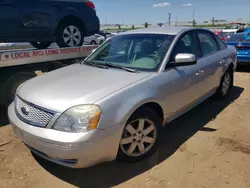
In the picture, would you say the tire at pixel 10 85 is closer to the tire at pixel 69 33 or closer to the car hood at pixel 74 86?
the tire at pixel 69 33

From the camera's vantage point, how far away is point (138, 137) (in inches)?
112

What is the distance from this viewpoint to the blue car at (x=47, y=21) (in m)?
4.52

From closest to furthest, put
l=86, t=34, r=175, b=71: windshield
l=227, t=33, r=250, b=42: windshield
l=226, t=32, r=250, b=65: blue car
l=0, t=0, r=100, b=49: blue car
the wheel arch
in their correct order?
Answer: the wheel arch
l=86, t=34, r=175, b=71: windshield
l=0, t=0, r=100, b=49: blue car
l=226, t=32, r=250, b=65: blue car
l=227, t=33, r=250, b=42: windshield

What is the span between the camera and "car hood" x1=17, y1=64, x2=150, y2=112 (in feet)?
8.05

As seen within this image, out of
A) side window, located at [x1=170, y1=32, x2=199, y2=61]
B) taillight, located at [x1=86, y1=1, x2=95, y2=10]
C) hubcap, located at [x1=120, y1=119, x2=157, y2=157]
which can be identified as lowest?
hubcap, located at [x1=120, y1=119, x2=157, y2=157]

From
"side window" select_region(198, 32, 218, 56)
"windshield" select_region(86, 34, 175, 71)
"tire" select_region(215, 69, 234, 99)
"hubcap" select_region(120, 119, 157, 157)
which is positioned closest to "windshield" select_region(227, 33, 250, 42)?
"tire" select_region(215, 69, 234, 99)

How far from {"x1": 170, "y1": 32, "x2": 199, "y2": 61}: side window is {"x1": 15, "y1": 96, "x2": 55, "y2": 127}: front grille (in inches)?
70.8

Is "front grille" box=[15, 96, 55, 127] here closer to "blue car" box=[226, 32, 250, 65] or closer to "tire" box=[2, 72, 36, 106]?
"tire" box=[2, 72, 36, 106]

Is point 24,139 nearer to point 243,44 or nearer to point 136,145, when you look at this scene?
point 136,145

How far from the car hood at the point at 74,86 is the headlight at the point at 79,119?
0.23 ft

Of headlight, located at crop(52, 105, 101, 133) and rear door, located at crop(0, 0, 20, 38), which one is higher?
rear door, located at crop(0, 0, 20, 38)

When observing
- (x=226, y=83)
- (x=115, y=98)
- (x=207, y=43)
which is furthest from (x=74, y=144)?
(x=226, y=83)

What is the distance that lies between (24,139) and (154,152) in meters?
1.57

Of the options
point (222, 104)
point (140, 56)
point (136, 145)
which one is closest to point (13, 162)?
point (136, 145)
